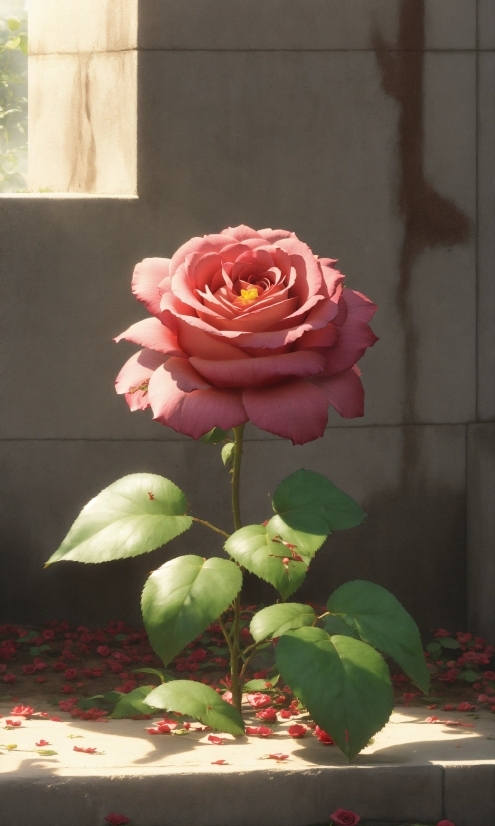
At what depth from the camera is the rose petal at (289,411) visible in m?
2.06

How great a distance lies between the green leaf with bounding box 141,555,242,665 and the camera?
2.11m

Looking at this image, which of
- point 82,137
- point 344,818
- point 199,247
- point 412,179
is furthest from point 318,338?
point 82,137

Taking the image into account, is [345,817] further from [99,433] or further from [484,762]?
[99,433]

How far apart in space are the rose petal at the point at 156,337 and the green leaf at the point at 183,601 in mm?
498

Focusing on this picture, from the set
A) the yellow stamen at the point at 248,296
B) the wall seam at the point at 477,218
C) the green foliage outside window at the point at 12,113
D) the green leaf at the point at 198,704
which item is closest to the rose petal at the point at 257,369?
the yellow stamen at the point at 248,296

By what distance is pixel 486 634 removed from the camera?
3.54 m

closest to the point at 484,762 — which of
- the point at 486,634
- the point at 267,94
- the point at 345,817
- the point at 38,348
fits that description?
the point at 345,817

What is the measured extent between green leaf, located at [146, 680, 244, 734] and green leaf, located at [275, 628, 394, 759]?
0.27 meters

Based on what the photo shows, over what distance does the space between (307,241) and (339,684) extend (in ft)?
6.29

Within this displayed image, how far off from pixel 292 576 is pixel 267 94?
2.03 m

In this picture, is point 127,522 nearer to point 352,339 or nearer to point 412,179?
point 352,339

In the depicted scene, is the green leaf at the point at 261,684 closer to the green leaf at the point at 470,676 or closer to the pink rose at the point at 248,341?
the green leaf at the point at 470,676

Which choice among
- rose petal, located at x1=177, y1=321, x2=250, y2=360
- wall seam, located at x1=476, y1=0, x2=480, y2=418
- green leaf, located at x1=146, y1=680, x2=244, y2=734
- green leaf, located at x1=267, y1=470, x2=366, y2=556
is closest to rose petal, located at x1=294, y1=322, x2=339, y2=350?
rose petal, located at x1=177, y1=321, x2=250, y2=360

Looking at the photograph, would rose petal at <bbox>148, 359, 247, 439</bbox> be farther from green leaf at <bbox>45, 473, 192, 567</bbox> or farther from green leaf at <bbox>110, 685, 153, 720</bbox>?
green leaf at <bbox>110, 685, 153, 720</bbox>
